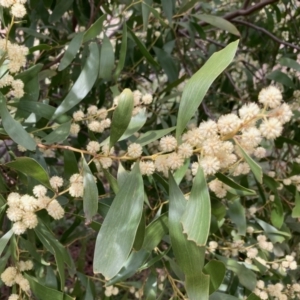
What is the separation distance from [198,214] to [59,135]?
313 mm

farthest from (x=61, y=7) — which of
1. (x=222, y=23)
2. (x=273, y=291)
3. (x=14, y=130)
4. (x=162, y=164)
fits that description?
(x=273, y=291)

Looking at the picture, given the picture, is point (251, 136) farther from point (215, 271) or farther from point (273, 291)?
point (273, 291)

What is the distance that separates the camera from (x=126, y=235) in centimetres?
56

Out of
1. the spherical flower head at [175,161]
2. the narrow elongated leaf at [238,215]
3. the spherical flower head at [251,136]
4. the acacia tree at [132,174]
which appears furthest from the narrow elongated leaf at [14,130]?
the narrow elongated leaf at [238,215]

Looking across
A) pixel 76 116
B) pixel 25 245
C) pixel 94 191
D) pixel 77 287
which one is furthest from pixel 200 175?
pixel 77 287

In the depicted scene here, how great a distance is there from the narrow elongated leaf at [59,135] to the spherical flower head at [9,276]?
26cm

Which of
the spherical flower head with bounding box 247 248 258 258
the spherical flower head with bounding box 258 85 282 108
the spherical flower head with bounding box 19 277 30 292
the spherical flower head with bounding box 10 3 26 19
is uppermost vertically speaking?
the spherical flower head with bounding box 10 3 26 19

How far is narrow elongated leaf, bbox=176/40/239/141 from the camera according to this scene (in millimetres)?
521

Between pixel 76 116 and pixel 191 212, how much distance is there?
0.36m

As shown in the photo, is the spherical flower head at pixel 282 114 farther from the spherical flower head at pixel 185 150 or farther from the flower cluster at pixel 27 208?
the flower cluster at pixel 27 208

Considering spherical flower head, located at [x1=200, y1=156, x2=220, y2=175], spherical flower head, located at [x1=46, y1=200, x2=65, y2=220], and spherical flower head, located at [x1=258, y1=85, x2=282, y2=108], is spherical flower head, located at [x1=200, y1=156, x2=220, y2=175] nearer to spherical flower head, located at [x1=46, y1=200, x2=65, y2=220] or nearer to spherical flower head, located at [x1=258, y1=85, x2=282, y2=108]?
spherical flower head, located at [x1=258, y1=85, x2=282, y2=108]

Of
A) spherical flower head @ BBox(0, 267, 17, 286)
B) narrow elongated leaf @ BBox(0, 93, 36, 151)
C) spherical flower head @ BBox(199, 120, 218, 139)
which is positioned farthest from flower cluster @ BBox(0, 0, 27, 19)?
spherical flower head @ BBox(0, 267, 17, 286)

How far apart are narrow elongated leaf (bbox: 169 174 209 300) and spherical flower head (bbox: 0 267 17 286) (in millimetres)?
375

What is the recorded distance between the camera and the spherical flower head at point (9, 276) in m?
0.79
